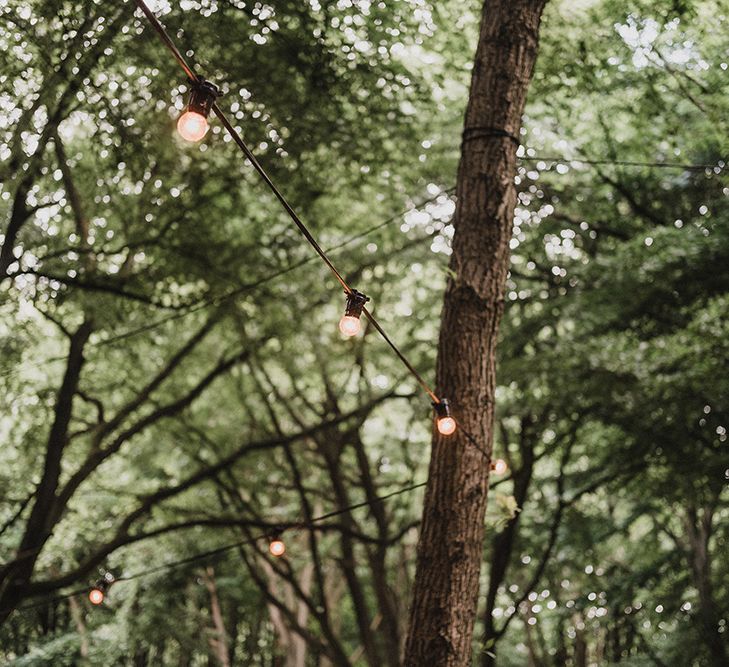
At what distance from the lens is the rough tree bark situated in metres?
3.24

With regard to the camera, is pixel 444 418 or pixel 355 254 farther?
pixel 355 254

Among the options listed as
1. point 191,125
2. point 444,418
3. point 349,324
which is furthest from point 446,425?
point 191,125

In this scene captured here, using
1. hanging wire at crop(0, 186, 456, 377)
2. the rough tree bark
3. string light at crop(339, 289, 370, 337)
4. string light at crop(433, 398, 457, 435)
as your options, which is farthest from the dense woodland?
string light at crop(339, 289, 370, 337)

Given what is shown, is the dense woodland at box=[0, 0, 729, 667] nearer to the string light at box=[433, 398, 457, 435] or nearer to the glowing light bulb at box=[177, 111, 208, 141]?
the string light at box=[433, 398, 457, 435]

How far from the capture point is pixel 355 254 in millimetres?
8102

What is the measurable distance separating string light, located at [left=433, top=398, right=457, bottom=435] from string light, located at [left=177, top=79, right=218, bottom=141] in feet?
6.13

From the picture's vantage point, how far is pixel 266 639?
21.1 meters

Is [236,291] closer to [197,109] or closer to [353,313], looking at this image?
[353,313]

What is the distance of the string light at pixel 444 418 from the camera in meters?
3.23

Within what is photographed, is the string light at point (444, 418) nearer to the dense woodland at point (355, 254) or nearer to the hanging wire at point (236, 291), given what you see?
the dense woodland at point (355, 254)

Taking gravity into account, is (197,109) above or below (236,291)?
below

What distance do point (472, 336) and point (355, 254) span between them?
4682mm

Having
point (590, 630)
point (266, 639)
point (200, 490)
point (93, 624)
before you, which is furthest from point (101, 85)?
point (266, 639)

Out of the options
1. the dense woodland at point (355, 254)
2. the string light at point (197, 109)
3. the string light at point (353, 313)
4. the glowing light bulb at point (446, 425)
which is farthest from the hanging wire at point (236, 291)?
the string light at point (197, 109)
